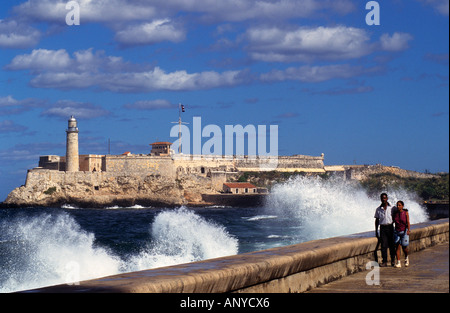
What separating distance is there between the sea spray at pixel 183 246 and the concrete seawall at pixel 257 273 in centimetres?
757

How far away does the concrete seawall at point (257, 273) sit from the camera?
315cm

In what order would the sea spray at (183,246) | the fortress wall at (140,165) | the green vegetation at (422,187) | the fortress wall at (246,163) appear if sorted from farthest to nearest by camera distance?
1. the fortress wall at (246,163)
2. the fortress wall at (140,165)
3. the green vegetation at (422,187)
4. the sea spray at (183,246)

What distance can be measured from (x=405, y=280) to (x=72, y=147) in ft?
196

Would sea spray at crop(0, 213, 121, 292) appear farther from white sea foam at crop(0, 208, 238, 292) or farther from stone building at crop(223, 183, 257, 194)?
stone building at crop(223, 183, 257, 194)

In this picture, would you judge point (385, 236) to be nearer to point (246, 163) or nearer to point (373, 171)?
point (246, 163)

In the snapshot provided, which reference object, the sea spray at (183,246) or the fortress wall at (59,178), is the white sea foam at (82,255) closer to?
the sea spray at (183,246)

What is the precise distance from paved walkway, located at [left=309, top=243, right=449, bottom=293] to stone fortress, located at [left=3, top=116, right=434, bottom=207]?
58.1 metres

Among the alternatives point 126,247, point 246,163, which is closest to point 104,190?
point 246,163

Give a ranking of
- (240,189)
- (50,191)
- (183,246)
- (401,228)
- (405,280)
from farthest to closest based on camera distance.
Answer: (240,189) → (50,191) → (183,246) → (401,228) → (405,280)

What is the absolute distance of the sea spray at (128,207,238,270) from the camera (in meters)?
13.3

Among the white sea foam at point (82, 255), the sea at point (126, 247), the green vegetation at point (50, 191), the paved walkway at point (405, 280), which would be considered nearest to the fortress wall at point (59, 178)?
the green vegetation at point (50, 191)

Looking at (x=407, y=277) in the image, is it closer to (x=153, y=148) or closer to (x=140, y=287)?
(x=140, y=287)

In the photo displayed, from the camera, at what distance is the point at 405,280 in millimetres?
5254
